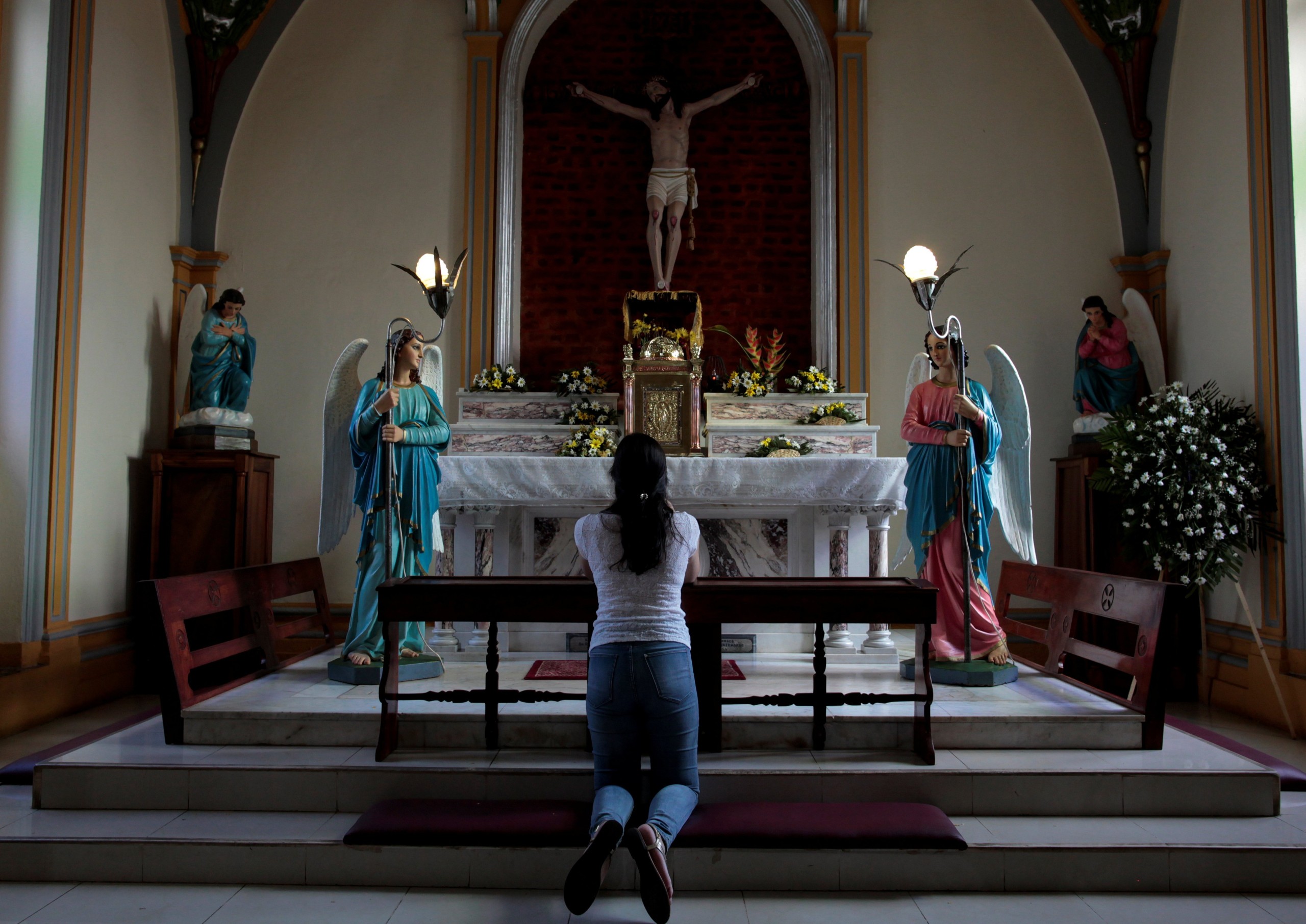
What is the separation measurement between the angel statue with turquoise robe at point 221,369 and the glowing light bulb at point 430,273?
238cm

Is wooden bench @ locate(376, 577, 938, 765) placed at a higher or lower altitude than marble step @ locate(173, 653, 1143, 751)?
higher

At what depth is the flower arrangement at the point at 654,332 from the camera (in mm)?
6754

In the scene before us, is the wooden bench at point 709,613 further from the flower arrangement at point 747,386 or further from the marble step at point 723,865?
the flower arrangement at point 747,386

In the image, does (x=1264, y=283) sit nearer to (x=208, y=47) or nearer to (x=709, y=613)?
(x=709, y=613)

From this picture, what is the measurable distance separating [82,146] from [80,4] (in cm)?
92

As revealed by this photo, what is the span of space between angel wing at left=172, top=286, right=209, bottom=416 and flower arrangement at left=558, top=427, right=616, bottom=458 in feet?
9.91

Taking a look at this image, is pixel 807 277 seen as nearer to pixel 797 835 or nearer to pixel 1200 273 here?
pixel 1200 273

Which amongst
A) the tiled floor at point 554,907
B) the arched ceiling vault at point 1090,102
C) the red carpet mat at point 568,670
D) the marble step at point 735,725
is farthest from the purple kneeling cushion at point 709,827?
the arched ceiling vault at point 1090,102

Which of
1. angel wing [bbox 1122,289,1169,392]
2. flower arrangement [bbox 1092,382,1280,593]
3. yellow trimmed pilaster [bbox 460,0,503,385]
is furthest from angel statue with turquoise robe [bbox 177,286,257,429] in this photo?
angel wing [bbox 1122,289,1169,392]

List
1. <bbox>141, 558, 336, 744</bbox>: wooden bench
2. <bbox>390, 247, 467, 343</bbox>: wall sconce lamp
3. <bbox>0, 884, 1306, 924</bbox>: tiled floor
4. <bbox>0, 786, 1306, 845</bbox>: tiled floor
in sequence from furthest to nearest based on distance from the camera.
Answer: <bbox>390, 247, 467, 343</bbox>: wall sconce lamp < <bbox>141, 558, 336, 744</bbox>: wooden bench < <bbox>0, 786, 1306, 845</bbox>: tiled floor < <bbox>0, 884, 1306, 924</bbox>: tiled floor

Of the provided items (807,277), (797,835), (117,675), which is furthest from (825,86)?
(117,675)

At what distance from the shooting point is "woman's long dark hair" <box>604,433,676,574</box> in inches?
124

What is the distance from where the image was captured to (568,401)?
7223 mm

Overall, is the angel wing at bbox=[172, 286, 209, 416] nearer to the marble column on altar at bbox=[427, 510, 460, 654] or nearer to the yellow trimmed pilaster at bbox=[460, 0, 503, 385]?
the yellow trimmed pilaster at bbox=[460, 0, 503, 385]
